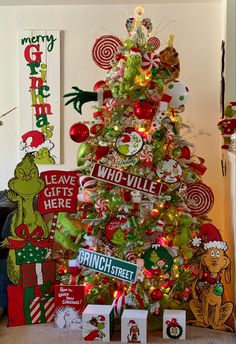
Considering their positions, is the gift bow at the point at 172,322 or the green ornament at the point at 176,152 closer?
the gift bow at the point at 172,322

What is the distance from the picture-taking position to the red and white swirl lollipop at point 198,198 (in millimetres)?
3121

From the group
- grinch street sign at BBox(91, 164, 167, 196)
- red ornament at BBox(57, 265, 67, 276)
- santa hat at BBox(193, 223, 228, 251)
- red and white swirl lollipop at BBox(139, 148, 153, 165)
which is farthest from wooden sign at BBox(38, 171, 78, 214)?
santa hat at BBox(193, 223, 228, 251)

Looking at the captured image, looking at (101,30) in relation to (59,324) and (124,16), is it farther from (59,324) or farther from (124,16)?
(59,324)

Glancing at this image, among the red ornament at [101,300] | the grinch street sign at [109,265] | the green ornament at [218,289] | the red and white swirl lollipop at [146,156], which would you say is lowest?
the red ornament at [101,300]

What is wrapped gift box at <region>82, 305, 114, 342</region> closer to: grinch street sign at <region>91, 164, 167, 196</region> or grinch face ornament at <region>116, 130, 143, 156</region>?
grinch street sign at <region>91, 164, 167, 196</region>

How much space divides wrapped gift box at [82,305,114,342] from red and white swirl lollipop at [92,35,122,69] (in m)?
1.57

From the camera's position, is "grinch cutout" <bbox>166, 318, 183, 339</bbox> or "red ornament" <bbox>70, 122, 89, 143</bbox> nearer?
"grinch cutout" <bbox>166, 318, 183, 339</bbox>

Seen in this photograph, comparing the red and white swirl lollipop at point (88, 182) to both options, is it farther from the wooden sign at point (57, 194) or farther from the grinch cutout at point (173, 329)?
the grinch cutout at point (173, 329)

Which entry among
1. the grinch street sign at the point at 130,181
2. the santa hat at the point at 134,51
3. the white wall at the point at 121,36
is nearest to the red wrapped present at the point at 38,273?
the grinch street sign at the point at 130,181

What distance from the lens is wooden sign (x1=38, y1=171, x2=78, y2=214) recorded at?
3096 millimetres

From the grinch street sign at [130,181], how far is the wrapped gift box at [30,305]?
82cm

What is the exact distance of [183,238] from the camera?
300 centimetres

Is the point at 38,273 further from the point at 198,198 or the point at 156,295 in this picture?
the point at 198,198

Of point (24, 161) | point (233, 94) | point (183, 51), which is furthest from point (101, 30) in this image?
point (24, 161)
